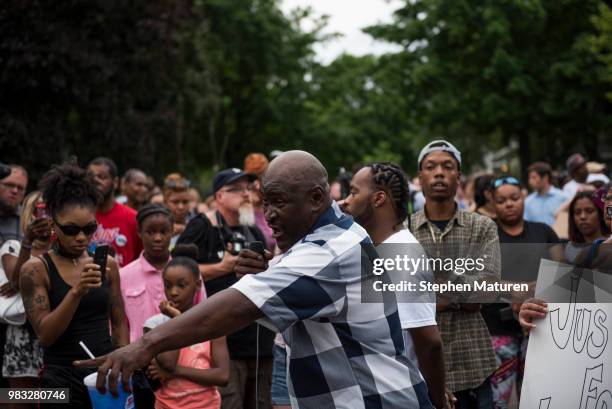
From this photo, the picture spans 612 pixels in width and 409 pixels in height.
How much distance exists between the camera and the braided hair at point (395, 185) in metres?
5.08

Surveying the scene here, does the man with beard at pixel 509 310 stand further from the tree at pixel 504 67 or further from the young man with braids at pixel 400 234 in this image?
the tree at pixel 504 67

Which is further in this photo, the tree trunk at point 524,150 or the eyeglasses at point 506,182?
the tree trunk at point 524,150

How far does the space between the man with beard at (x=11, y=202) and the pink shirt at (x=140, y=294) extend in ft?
3.86


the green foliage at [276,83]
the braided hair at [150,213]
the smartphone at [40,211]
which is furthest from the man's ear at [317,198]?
Answer: the green foliage at [276,83]

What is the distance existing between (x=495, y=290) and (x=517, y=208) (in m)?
2.09

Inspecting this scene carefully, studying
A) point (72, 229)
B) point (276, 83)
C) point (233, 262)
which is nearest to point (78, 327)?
point (72, 229)

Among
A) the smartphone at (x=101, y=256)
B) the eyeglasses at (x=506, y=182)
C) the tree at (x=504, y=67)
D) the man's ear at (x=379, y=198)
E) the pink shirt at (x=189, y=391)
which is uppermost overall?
the tree at (x=504, y=67)

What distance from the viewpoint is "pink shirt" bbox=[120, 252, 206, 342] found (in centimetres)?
655

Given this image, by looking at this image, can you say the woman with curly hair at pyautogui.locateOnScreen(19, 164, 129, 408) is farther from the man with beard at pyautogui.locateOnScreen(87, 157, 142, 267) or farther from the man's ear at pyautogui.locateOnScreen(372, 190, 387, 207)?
the man with beard at pyautogui.locateOnScreen(87, 157, 142, 267)

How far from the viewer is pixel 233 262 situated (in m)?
6.94

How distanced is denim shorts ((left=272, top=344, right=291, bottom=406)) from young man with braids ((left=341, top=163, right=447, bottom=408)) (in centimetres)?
128

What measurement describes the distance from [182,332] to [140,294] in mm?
3601

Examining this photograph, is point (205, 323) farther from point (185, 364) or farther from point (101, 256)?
point (185, 364)

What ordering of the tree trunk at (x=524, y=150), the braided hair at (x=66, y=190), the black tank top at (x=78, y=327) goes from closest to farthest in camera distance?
the black tank top at (x=78, y=327)
the braided hair at (x=66, y=190)
the tree trunk at (x=524, y=150)
